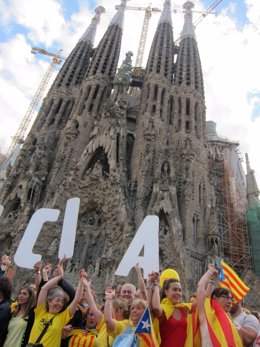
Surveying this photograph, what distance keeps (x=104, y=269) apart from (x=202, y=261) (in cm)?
453

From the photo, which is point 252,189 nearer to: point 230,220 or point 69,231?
point 230,220

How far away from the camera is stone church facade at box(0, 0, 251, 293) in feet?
47.5

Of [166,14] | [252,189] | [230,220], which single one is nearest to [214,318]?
[230,220]

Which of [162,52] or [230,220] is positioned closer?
[230,220]

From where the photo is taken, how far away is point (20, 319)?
3.37 metres

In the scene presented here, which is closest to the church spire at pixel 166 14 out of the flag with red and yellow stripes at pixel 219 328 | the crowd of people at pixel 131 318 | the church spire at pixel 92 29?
the church spire at pixel 92 29

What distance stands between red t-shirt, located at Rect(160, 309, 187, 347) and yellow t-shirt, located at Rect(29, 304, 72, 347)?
1.11 metres

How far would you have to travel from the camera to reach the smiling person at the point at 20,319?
3.22 metres

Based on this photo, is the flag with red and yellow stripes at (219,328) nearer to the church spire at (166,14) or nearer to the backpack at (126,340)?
the backpack at (126,340)

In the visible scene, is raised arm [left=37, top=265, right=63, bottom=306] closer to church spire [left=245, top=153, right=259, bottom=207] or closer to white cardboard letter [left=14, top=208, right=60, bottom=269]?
white cardboard letter [left=14, top=208, right=60, bottom=269]

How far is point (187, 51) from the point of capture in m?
26.8

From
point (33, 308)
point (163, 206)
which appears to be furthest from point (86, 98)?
point (33, 308)

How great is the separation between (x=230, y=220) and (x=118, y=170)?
862 centimetres

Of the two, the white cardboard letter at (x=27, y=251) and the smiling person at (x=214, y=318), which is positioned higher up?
the white cardboard letter at (x=27, y=251)
